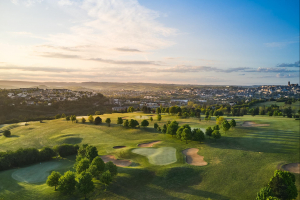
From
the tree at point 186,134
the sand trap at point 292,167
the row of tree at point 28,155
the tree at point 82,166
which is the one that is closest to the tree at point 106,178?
the tree at point 82,166

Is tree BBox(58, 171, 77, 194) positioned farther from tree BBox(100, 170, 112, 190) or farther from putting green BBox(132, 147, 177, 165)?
putting green BBox(132, 147, 177, 165)

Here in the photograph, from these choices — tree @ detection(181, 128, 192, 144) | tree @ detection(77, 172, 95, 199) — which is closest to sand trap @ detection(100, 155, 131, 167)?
tree @ detection(77, 172, 95, 199)

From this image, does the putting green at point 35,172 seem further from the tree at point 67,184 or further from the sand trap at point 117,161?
the sand trap at point 117,161

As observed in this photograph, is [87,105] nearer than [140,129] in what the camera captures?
No

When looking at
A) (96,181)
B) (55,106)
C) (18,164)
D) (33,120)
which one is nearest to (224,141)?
(96,181)

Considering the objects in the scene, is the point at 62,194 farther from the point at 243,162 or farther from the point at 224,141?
the point at 224,141
